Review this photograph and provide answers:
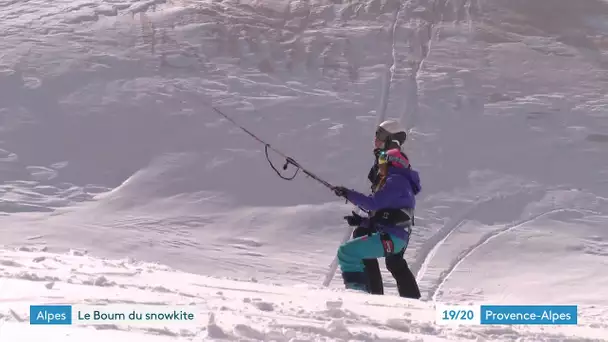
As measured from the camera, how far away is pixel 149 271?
5137mm

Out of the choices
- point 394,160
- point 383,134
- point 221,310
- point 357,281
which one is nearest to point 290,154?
point 383,134

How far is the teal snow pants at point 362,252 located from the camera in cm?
522

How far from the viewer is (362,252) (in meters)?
5.30

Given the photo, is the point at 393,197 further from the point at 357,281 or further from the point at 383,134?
the point at 357,281

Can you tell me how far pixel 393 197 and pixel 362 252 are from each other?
18.9 inches

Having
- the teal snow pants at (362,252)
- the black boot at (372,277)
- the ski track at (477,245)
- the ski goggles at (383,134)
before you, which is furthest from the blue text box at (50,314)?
the ski track at (477,245)

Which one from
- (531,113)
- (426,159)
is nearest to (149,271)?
(426,159)

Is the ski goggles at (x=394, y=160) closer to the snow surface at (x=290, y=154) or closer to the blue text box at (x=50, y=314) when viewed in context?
the snow surface at (x=290, y=154)

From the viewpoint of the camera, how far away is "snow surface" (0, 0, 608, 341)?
182 inches

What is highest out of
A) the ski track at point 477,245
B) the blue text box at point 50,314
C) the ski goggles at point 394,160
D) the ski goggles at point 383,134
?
the ski goggles at point 383,134

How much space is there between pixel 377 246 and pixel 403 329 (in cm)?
141

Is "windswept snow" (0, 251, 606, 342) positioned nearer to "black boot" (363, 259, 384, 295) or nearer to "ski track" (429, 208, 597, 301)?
"black boot" (363, 259, 384, 295)

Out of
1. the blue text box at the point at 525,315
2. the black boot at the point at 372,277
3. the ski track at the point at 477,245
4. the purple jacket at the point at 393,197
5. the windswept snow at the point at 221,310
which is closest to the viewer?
the windswept snow at the point at 221,310

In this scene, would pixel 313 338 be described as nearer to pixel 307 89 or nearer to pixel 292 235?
pixel 292 235
